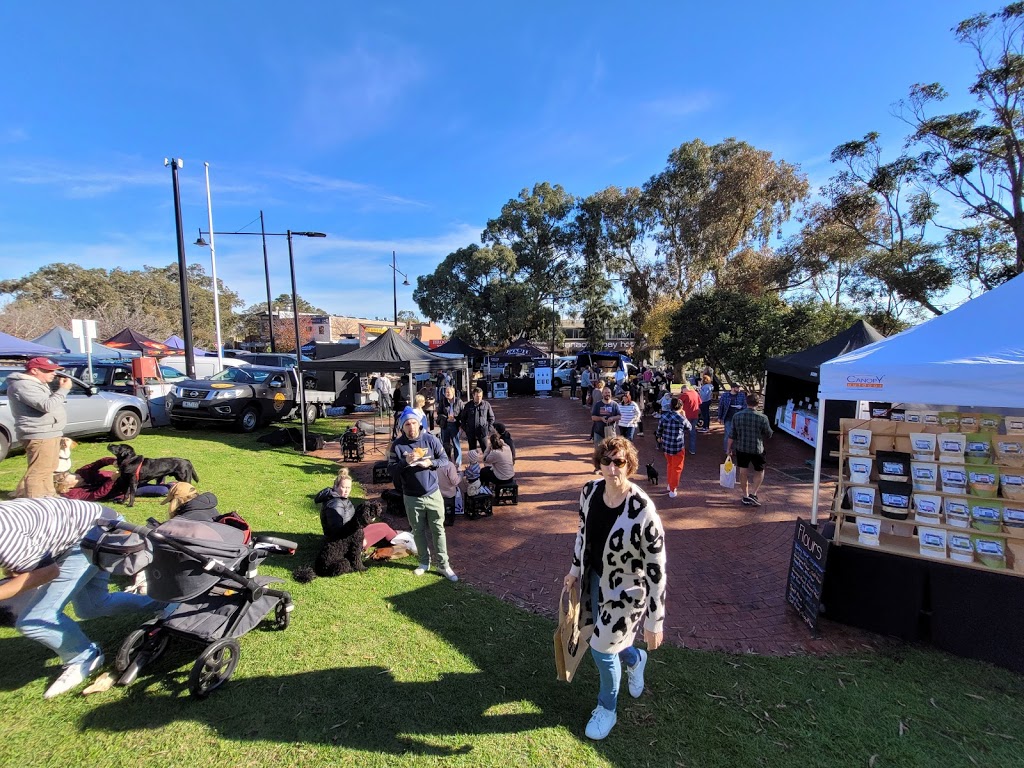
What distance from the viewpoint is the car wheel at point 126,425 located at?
930 centimetres

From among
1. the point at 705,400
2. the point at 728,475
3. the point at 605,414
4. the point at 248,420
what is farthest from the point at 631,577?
the point at 248,420

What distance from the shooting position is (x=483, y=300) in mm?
31109

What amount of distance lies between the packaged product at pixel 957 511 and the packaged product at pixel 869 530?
0.44m

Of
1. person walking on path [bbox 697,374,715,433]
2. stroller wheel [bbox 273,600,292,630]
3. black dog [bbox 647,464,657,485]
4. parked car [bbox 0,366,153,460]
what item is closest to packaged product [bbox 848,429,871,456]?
black dog [bbox 647,464,657,485]

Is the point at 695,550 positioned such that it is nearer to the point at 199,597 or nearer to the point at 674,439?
the point at 674,439

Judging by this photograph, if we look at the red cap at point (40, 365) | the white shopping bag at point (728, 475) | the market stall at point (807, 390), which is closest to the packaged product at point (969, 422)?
the market stall at point (807, 390)

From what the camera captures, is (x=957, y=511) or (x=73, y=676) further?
(x=957, y=511)

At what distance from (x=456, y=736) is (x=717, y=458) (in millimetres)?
8837

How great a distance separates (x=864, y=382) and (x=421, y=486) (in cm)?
402

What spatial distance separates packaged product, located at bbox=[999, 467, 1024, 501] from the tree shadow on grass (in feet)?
11.3

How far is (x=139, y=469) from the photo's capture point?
6.06 m

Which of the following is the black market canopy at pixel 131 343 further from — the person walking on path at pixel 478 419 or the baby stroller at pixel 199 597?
the baby stroller at pixel 199 597

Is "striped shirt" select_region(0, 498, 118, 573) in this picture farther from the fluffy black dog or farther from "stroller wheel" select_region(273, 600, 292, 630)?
the fluffy black dog

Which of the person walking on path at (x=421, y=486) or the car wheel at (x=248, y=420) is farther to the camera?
the car wheel at (x=248, y=420)
